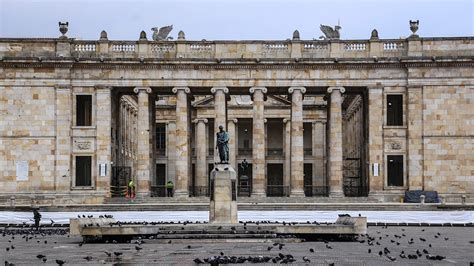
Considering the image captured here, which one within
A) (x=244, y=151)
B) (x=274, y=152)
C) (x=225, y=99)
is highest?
(x=225, y=99)

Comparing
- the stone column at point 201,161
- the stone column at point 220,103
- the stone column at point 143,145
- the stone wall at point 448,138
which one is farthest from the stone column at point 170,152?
the stone wall at point 448,138

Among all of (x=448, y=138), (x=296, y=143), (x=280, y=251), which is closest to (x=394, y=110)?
(x=448, y=138)

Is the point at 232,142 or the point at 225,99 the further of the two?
the point at 232,142

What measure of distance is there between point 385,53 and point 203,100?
23736 mm

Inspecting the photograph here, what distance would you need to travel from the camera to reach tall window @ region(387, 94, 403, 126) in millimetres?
63219

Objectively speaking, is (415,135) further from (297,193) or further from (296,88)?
(297,193)

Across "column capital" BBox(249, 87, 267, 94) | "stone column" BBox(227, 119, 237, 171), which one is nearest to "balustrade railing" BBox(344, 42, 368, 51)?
"column capital" BBox(249, 87, 267, 94)

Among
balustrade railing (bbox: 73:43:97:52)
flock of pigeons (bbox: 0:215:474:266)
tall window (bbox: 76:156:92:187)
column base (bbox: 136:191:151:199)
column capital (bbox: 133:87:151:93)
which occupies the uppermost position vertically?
balustrade railing (bbox: 73:43:97:52)

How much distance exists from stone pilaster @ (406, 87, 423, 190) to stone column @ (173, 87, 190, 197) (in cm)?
1491

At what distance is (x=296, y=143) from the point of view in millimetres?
62406

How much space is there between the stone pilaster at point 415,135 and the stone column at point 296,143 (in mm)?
7192

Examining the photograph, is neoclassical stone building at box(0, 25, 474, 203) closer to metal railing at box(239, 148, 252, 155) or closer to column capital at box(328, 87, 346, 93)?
column capital at box(328, 87, 346, 93)

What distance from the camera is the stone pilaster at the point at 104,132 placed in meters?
61.8

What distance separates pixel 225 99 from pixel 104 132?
855 cm
